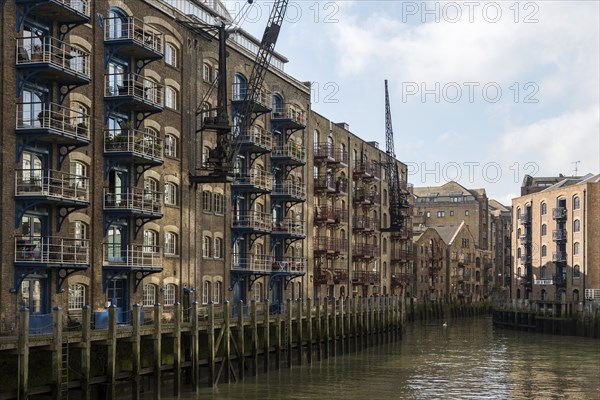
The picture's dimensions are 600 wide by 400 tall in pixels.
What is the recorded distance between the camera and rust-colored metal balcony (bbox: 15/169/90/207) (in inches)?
1278

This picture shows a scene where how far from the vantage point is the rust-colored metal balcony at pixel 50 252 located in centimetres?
3247

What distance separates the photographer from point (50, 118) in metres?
32.9

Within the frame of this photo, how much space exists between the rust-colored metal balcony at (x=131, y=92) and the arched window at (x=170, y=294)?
8563 millimetres

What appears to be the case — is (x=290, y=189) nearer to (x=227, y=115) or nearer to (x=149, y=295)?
(x=227, y=115)

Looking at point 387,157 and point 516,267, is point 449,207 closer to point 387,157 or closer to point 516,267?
point 516,267

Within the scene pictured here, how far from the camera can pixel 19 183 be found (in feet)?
107

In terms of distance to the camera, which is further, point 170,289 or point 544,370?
point 544,370

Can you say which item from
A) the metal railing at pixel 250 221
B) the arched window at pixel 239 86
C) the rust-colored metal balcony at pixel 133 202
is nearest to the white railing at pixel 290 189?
the metal railing at pixel 250 221

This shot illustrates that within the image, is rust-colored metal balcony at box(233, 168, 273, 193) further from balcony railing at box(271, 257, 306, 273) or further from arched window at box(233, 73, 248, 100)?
balcony railing at box(271, 257, 306, 273)

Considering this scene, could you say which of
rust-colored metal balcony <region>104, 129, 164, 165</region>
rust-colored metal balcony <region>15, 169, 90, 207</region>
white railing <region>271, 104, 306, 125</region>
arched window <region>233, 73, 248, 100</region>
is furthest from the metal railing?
rust-colored metal balcony <region>15, 169, 90, 207</region>

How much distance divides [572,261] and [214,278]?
167ft

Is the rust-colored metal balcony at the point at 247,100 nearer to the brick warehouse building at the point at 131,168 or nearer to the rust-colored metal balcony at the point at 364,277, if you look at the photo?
the brick warehouse building at the point at 131,168

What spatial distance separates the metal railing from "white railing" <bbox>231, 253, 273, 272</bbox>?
180cm

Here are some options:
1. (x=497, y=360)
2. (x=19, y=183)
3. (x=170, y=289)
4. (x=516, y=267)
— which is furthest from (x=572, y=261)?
(x=19, y=183)
